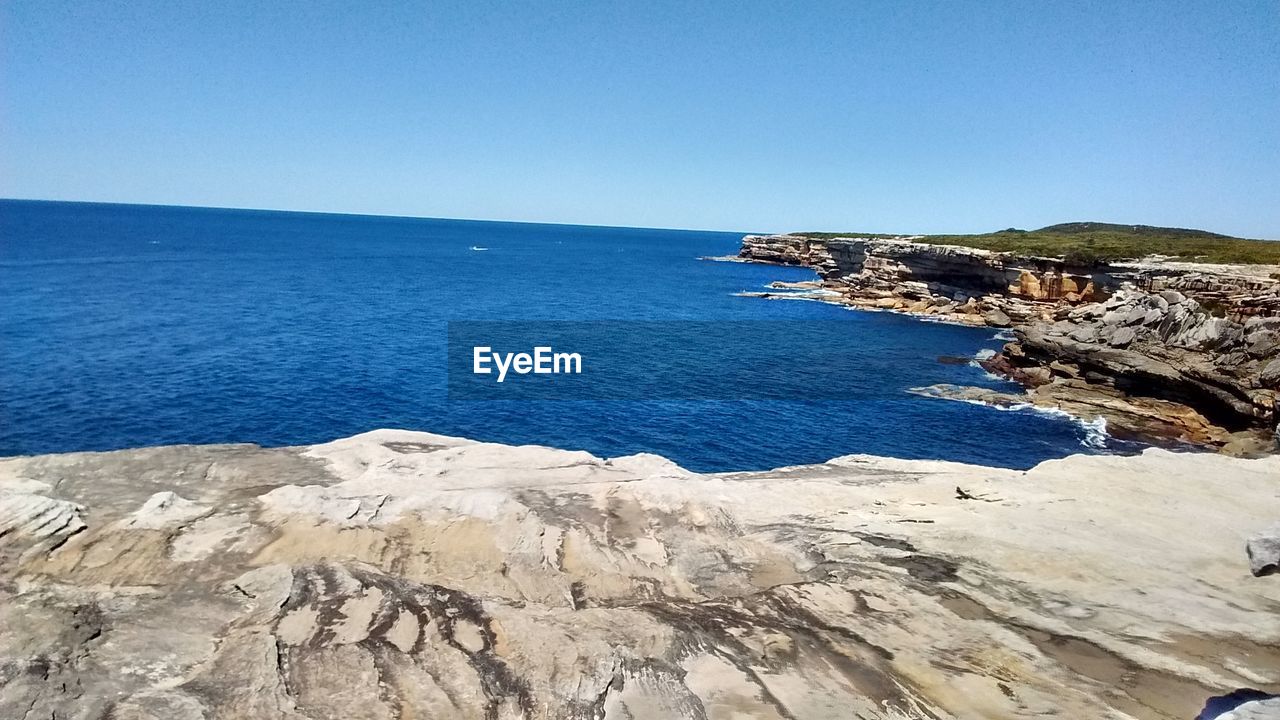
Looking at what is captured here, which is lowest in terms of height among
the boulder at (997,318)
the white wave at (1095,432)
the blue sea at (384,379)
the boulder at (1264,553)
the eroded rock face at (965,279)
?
the white wave at (1095,432)

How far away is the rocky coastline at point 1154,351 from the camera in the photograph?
167 ft

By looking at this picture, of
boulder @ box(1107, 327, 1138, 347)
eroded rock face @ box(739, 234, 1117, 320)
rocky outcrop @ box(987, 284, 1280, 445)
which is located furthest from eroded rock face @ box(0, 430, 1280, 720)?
eroded rock face @ box(739, 234, 1117, 320)

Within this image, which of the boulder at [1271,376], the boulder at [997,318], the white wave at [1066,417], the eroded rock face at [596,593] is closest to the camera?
the eroded rock face at [596,593]

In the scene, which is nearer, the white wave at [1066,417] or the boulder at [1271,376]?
the boulder at [1271,376]

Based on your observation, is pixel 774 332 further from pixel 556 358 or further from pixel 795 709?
pixel 795 709

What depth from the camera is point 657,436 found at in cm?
4781

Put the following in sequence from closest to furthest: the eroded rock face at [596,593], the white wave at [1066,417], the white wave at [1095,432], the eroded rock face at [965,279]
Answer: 1. the eroded rock face at [596,593]
2. the white wave at [1095,432]
3. the white wave at [1066,417]
4. the eroded rock face at [965,279]

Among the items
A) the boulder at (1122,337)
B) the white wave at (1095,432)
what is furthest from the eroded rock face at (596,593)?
the boulder at (1122,337)

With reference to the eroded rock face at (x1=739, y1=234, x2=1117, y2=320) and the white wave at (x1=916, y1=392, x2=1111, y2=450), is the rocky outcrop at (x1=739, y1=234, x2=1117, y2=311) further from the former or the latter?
the white wave at (x1=916, y1=392, x2=1111, y2=450)

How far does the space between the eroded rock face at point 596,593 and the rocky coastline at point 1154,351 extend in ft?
111

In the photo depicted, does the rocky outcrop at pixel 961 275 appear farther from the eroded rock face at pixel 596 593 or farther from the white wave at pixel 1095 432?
the eroded rock face at pixel 596 593

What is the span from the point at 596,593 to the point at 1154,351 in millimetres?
62987

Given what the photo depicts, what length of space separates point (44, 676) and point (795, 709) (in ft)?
41.3

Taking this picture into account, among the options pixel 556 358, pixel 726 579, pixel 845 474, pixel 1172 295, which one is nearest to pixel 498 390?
pixel 556 358
